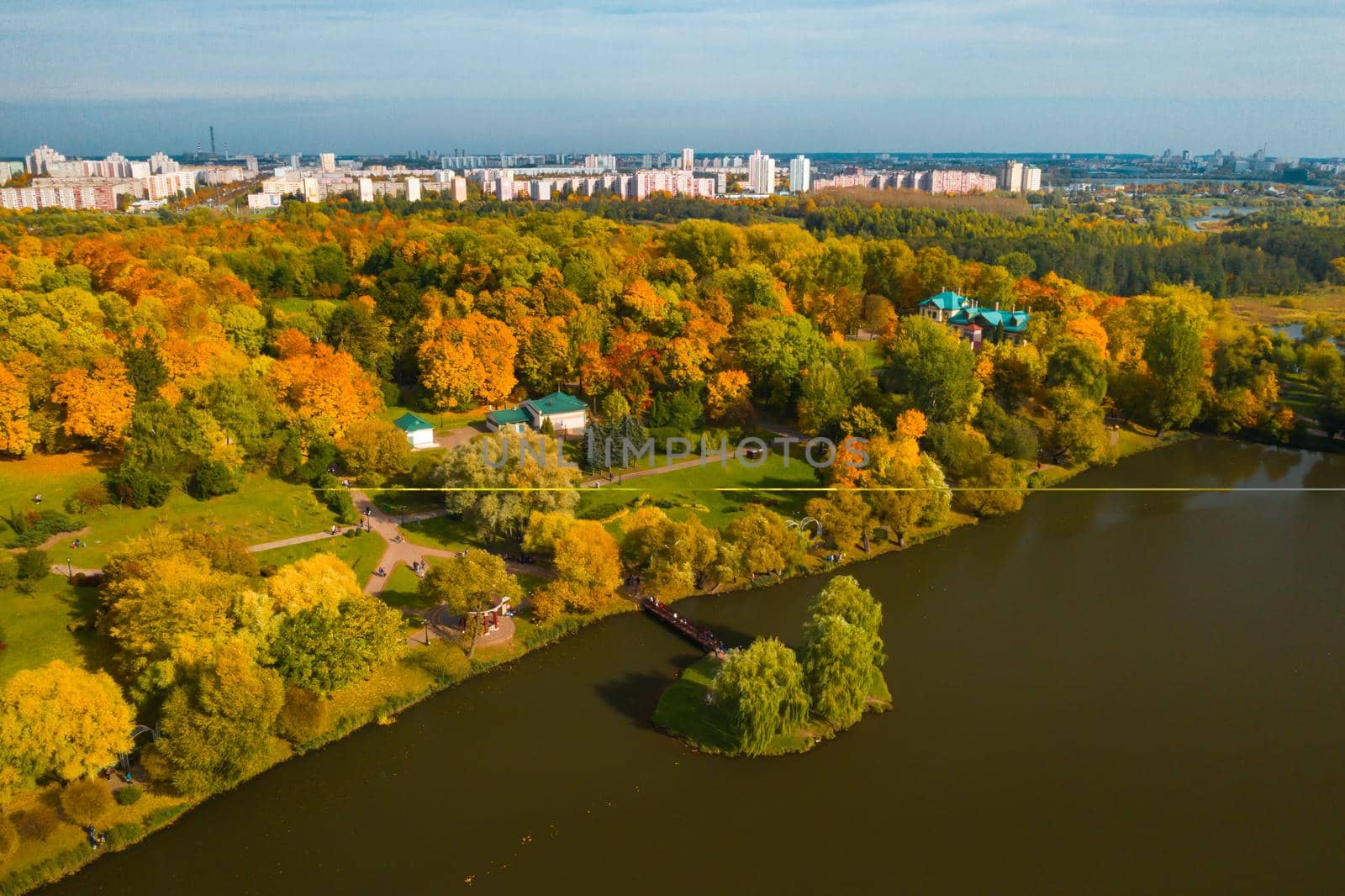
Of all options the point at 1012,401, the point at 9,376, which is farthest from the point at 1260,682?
the point at 9,376

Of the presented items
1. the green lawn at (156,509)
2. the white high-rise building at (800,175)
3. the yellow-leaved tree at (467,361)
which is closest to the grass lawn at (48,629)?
the green lawn at (156,509)

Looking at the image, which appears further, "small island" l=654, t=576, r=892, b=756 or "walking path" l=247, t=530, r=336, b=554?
"walking path" l=247, t=530, r=336, b=554

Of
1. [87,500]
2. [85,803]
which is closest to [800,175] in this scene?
[87,500]

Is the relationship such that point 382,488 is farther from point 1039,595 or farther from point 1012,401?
point 1012,401

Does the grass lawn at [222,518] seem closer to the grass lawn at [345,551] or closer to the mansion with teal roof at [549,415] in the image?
the grass lawn at [345,551]

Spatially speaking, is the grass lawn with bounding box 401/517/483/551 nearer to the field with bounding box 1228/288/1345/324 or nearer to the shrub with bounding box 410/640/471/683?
the shrub with bounding box 410/640/471/683

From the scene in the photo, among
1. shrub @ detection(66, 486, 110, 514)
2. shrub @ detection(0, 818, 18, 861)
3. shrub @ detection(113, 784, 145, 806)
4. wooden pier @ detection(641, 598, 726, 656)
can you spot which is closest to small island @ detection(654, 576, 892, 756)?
wooden pier @ detection(641, 598, 726, 656)
